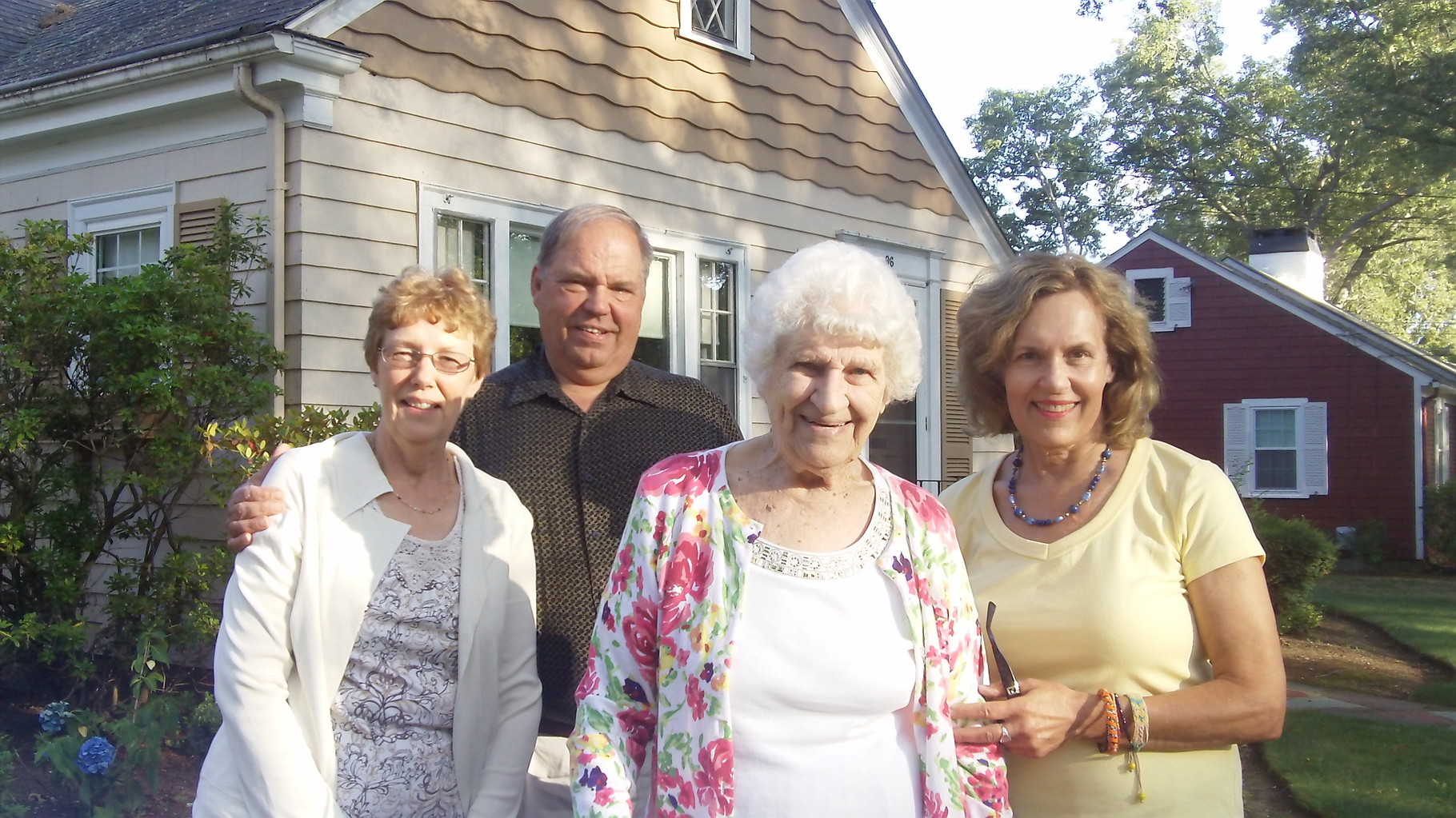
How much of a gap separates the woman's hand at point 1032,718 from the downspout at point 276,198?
4.09 meters

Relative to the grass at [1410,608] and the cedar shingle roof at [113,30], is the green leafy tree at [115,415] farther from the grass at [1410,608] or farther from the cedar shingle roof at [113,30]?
the grass at [1410,608]

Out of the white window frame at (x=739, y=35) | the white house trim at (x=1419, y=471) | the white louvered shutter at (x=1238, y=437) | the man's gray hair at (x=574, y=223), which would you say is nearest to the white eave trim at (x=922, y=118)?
the white window frame at (x=739, y=35)

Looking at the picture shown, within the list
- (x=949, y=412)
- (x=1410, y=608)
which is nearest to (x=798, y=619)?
(x=949, y=412)

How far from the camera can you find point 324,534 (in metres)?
2.28

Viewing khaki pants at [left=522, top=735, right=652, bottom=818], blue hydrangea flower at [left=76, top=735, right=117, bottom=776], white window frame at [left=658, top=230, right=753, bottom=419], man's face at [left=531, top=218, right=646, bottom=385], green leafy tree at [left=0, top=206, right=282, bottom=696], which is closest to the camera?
khaki pants at [left=522, top=735, right=652, bottom=818]

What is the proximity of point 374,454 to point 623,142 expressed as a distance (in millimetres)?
4964

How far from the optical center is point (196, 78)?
556 cm

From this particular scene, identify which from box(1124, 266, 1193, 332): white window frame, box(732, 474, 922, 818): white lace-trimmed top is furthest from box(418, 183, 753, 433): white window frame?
box(1124, 266, 1193, 332): white window frame

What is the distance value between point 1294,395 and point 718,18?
14.8 metres

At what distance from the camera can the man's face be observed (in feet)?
9.29

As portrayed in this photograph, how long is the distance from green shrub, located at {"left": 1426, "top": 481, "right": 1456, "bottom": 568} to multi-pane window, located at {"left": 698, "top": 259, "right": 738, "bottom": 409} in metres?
14.3

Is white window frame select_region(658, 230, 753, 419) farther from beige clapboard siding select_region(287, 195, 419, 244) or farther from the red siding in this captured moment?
the red siding

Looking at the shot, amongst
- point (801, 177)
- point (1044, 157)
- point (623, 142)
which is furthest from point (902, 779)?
point (1044, 157)

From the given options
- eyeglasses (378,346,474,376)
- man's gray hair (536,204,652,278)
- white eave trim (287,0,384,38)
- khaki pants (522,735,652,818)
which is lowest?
khaki pants (522,735,652,818)
